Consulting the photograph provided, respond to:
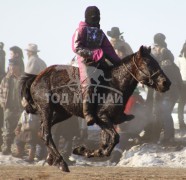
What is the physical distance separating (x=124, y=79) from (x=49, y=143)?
1.89 meters

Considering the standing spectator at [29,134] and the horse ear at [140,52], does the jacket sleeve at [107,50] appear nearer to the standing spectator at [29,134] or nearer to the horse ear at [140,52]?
the horse ear at [140,52]

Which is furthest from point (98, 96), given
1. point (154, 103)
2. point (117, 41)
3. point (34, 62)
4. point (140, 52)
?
point (34, 62)

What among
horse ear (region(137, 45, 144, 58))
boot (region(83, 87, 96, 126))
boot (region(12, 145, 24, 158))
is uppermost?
horse ear (region(137, 45, 144, 58))

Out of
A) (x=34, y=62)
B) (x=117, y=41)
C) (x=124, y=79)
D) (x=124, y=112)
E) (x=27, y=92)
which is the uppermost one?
(x=117, y=41)

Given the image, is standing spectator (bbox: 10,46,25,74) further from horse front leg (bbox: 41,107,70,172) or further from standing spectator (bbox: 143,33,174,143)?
horse front leg (bbox: 41,107,70,172)

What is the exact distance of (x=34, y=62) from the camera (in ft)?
65.1

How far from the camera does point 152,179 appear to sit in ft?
45.6

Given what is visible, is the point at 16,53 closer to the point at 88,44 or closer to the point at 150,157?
the point at 150,157

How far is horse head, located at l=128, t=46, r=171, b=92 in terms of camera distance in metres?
13.6

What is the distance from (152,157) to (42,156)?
103 inches

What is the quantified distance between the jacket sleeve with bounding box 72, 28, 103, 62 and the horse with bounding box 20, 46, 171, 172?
1.25ft

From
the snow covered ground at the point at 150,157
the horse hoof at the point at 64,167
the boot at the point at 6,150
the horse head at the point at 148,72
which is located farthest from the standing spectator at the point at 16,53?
the horse head at the point at 148,72

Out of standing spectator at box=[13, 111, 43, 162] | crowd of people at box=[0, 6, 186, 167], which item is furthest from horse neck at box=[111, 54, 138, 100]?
standing spectator at box=[13, 111, 43, 162]

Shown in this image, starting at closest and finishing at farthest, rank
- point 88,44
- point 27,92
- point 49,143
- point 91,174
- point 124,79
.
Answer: point 124,79 → point 88,44 → point 49,143 → point 91,174 → point 27,92
